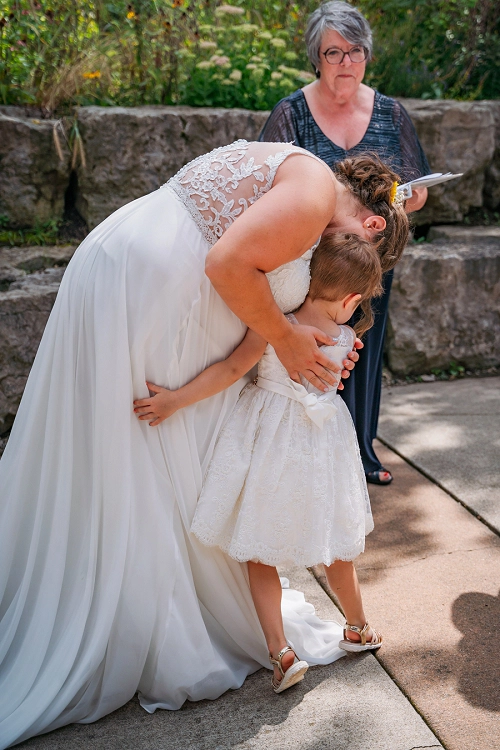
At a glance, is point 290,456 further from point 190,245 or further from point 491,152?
point 491,152

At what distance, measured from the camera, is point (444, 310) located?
15.7ft

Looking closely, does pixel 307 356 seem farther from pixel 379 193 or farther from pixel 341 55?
pixel 341 55

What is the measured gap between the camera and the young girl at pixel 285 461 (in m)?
2.01

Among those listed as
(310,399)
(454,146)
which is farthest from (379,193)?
(454,146)

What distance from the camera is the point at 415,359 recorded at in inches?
189

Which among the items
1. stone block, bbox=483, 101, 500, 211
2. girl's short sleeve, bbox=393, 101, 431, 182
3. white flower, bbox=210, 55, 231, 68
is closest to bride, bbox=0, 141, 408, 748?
girl's short sleeve, bbox=393, 101, 431, 182

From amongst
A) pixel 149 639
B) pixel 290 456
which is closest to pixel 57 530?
pixel 149 639

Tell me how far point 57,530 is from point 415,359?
3245mm

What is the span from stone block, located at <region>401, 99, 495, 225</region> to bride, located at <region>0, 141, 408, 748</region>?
3.31 m

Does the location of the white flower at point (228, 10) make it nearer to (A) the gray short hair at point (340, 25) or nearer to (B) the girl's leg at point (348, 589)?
(A) the gray short hair at point (340, 25)

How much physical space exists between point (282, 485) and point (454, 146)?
12.9 ft

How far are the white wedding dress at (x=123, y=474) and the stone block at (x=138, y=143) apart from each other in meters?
2.66

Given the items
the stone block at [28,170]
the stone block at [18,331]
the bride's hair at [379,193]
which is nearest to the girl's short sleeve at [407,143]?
the bride's hair at [379,193]

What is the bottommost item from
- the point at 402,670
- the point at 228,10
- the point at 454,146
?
the point at 402,670
